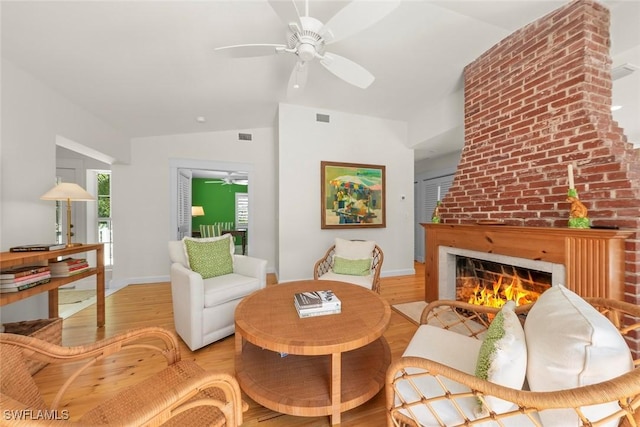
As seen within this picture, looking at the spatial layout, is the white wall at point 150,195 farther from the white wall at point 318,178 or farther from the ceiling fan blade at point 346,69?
the ceiling fan blade at point 346,69

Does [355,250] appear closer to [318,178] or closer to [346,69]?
[318,178]

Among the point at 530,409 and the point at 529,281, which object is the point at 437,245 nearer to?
the point at 529,281

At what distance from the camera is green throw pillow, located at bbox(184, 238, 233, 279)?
7.87 ft

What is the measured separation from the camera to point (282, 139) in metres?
3.65

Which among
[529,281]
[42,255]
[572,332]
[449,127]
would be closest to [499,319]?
[572,332]

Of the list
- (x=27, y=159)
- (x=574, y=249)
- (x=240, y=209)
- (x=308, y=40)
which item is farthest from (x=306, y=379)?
(x=240, y=209)

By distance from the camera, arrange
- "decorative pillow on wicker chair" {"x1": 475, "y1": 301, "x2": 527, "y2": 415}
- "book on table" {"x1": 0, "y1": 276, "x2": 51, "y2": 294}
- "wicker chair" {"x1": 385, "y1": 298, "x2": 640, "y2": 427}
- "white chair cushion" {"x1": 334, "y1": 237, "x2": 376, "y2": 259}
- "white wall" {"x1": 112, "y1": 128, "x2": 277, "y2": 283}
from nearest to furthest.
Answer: "wicker chair" {"x1": 385, "y1": 298, "x2": 640, "y2": 427}
"decorative pillow on wicker chair" {"x1": 475, "y1": 301, "x2": 527, "y2": 415}
"book on table" {"x1": 0, "y1": 276, "x2": 51, "y2": 294}
"white chair cushion" {"x1": 334, "y1": 237, "x2": 376, "y2": 259}
"white wall" {"x1": 112, "y1": 128, "x2": 277, "y2": 283}

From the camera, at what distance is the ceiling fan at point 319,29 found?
1483mm

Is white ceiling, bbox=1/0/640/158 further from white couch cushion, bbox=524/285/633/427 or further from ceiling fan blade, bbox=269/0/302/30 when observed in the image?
white couch cushion, bbox=524/285/633/427

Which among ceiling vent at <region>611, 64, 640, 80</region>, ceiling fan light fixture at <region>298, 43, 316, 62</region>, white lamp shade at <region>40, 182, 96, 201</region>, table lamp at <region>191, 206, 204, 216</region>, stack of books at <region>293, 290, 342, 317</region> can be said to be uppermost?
ceiling vent at <region>611, 64, 640, 80</region>

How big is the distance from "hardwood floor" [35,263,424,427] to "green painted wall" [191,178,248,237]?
13.1 ft

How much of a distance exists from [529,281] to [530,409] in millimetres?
1908

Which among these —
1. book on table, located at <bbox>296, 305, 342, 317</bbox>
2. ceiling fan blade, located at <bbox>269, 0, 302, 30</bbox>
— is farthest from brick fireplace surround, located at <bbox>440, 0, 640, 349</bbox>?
ceiling fan blade, located at <bbox>269, 0, 302, 30</bbox>

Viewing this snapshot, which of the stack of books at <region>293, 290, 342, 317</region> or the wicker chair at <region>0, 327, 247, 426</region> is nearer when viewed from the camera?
the wicker chair at <region>0, 327, 247, 426</region>
